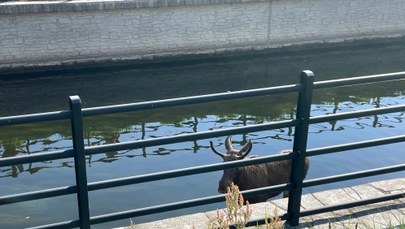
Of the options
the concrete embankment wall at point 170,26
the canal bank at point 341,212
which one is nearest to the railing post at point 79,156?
the canal bank at point 341,212

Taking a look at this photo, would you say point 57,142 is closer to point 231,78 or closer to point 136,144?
point 231,78

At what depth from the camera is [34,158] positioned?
3299 millimetres

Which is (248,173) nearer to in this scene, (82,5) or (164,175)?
(164,175)

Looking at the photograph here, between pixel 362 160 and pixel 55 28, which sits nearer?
pixel 362 160

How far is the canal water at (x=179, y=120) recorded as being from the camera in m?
10.3

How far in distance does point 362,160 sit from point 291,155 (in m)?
8.10

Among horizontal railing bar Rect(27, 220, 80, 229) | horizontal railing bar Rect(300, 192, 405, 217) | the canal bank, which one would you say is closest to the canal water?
the canal bank

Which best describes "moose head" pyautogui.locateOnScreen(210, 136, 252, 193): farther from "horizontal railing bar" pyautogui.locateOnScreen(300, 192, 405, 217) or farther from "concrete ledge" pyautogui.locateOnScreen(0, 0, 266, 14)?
"concrete ledge" pyautogui.locateOnScreen(0, 0, 266, 14)

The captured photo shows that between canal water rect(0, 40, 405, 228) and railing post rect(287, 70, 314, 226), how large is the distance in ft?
16.7

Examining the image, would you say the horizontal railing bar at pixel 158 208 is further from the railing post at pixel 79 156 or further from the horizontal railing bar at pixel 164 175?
the horizontal railing bar at pixel 164 175

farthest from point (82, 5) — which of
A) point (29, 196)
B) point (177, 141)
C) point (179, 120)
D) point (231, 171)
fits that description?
point (29, 196)

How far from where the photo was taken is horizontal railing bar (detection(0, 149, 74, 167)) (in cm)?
323

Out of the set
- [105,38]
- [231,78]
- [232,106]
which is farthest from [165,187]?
[105,38]

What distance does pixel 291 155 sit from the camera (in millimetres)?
4043
